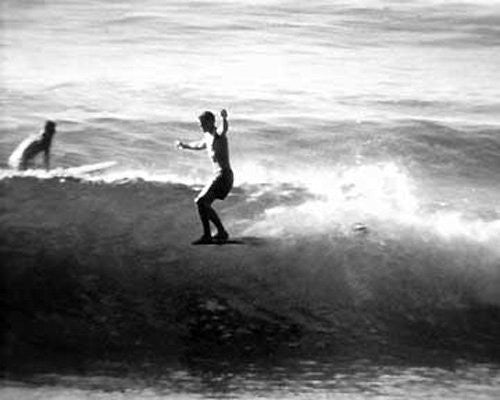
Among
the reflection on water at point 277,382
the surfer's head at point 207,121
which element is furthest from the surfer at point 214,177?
the reflection on water at point 277,382

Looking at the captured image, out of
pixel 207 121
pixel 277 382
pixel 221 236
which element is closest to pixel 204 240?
pixel 221 236

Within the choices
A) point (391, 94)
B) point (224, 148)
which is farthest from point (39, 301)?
point (391, 94)

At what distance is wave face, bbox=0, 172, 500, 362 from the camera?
5816 millimetres

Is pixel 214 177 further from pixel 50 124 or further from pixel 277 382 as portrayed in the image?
pixel 277 382

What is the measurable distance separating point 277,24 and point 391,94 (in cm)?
76

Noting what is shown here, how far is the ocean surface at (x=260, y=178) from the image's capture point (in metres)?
5.92

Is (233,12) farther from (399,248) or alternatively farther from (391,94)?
(399,248)

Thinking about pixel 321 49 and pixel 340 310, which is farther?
pixel 321 49

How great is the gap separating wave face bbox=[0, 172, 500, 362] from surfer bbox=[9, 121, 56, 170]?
9.6 inches

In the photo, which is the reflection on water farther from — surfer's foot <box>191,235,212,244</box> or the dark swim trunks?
the dark swim trunks

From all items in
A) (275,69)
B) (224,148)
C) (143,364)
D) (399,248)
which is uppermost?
(275,69)

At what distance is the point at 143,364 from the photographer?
5605 mm

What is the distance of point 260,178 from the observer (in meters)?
6.63

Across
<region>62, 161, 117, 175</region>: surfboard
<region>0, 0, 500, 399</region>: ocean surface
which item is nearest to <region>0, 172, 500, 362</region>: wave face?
<region>0, 0, 500, 399</region>: ocean surface
